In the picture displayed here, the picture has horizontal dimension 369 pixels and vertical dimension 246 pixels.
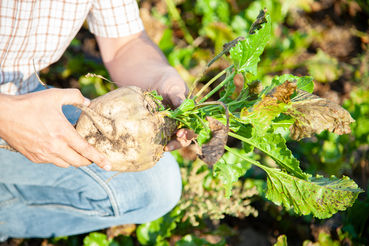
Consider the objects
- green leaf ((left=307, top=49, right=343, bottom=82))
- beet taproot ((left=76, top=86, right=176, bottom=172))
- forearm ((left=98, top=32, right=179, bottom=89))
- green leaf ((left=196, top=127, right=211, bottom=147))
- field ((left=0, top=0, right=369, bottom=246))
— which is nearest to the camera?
green leaf ((left=196, top=127, right=211, bottom=147))

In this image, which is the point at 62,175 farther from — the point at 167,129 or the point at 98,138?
the point at 167,129

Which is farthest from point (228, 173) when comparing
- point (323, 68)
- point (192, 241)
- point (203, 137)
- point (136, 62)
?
point (323, 68)

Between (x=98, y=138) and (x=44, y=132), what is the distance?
261 millimetres

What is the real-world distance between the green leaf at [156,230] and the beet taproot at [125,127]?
67 cm

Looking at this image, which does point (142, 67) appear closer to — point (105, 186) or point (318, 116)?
point (105, 186)

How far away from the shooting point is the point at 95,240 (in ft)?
5.94

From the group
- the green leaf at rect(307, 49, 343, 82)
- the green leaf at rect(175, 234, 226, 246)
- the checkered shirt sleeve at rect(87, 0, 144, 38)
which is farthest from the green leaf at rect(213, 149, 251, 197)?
the green leaf at rect(307, 49, 343, 82)

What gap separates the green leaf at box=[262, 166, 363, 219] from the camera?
1.21 m

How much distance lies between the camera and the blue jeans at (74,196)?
1582 mm

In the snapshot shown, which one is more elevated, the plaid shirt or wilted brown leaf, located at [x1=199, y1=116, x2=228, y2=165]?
the plaid shirt

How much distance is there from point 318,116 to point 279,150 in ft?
0.67

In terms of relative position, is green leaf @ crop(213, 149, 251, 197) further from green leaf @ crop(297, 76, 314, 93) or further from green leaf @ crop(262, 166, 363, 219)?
green leaf @ crop(297, 76, 314, 93)

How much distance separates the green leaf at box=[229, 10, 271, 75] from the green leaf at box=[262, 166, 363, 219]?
1.53 ft

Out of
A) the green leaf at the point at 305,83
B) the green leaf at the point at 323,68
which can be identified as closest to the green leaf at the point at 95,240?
the green leaf at the point at 305,83
